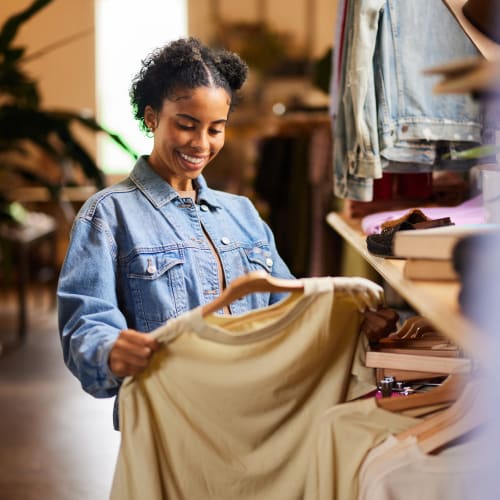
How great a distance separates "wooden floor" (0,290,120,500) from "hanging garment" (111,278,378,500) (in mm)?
1770

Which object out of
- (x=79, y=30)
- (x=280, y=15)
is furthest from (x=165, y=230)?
(x=280, y=15)

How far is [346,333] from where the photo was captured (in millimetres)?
1538

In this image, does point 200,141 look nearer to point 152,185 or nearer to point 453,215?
point 152,185

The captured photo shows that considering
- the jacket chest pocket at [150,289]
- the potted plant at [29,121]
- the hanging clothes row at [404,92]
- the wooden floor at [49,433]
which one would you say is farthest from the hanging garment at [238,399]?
the potted plant at [29,121]

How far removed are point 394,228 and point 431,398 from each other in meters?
0.43

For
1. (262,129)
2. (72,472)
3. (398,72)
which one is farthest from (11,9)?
(398,72)

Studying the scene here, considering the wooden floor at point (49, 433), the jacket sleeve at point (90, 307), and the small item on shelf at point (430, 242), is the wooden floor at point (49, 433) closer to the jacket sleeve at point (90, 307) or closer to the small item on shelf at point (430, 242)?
the jacket sleeve at point (90, 307)

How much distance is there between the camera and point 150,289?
5.64 ft

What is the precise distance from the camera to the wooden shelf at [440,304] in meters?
1.00

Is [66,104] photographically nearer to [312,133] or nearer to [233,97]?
[312,133]

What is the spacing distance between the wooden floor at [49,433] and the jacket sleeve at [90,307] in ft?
5.70

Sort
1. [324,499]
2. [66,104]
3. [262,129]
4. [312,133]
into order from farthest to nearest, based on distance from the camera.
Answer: [66,104] → [262,129] → [312,133] → [324,499]

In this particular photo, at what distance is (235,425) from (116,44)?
8795 millimetres

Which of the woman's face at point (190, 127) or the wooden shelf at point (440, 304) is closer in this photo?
the wooden shelf at point (440, 304)
